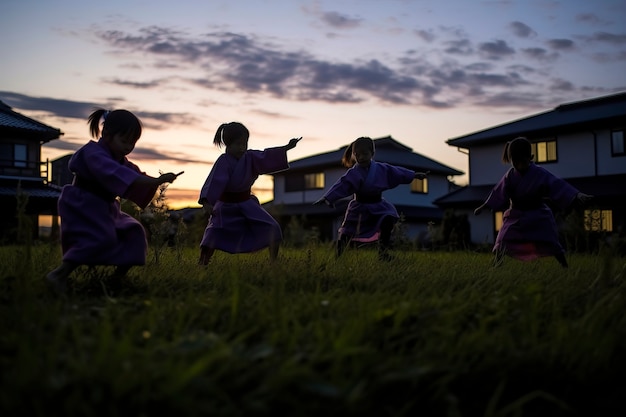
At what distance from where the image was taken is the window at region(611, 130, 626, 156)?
21008mm

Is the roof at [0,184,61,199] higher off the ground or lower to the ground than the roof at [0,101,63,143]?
lower

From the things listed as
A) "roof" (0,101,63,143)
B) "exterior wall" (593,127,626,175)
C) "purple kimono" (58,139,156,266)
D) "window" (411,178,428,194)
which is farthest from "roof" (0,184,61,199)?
"exterior wall" (593,127,626,175)

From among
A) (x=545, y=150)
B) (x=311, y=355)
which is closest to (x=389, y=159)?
(x=545, y=150)

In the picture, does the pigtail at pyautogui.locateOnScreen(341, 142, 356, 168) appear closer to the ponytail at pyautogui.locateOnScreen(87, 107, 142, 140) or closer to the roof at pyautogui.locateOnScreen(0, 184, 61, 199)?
the ponytail at pyautogui.locateOnScreen(87, 107, 142, 140)

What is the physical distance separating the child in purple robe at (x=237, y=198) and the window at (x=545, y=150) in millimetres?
19617

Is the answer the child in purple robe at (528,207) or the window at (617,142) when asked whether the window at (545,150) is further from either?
the child in purple robe at (528,207)

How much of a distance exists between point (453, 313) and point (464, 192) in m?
24.0

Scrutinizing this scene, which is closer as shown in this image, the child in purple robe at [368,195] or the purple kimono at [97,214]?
the purple kimono at [97,214]

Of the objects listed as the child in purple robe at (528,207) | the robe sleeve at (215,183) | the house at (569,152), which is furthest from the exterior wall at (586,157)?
the robe sleeve at (215,183)

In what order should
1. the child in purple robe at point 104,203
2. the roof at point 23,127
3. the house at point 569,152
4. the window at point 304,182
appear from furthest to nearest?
the window at point 304,182 < the roof at point 23,127 < the house at point 569,152 < the child in purple robe at point 104,203

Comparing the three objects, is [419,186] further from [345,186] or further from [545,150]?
[345,186]

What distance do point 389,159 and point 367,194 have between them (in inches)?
990

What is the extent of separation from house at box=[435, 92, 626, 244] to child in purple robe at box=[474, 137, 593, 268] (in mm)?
14370

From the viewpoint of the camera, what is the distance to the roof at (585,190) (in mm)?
20062
